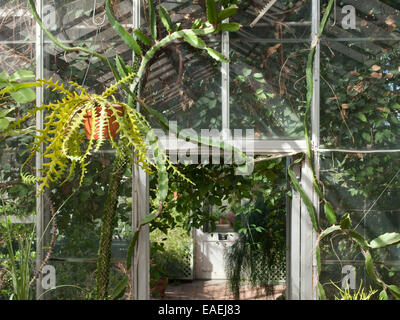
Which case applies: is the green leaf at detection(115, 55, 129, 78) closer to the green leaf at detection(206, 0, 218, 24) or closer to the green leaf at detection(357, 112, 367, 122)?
the green leaf at detection(206, 0, 218, 24)

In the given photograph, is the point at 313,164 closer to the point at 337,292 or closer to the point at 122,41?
the point at 337,292

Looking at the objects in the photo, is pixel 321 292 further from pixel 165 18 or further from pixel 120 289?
pixel 165 18

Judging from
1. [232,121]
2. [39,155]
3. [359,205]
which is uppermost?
[232,121]

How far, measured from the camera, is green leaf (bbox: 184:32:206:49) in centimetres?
211

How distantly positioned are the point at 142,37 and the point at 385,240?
5.72ft

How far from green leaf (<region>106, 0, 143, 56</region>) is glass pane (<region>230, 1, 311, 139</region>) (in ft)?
1.80

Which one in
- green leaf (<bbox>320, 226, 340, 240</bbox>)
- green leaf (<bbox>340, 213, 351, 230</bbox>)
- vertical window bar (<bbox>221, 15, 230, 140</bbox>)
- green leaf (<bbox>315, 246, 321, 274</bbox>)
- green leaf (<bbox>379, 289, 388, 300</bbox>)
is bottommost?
green leaf (<bbox>379, 289, 388, 300</bbox>)

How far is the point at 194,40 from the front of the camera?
6.95 feet

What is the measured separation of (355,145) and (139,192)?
127cm

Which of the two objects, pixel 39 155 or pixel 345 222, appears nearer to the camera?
pixel 345 222

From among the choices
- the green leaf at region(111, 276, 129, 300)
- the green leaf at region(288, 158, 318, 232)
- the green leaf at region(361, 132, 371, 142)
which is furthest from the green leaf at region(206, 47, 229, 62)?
the green leaf at region(111, 276, 129, 300)

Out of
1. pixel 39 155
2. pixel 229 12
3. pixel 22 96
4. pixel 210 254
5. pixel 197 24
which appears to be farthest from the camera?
pixel 210 254

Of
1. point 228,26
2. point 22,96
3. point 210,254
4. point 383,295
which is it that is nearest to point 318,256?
point 383,295

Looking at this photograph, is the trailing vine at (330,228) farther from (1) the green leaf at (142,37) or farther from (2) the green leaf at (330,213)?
(1) the green leaf at (142,37)
